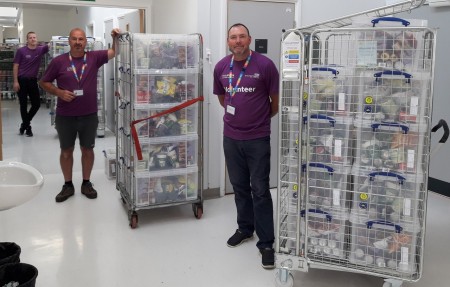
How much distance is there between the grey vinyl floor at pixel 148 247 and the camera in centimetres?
297

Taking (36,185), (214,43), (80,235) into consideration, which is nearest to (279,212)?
(36,185)

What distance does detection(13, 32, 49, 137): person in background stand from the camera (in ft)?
24.3

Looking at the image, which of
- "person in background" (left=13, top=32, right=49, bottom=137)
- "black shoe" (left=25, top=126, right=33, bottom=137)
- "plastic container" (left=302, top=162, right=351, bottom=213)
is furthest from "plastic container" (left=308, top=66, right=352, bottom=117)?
"black shoe" (left=25, top=126, right=33, bottom=137)

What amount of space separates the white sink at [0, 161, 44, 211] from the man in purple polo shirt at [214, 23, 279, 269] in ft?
4.40

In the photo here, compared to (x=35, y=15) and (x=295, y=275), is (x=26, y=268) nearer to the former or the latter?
(x=295, y=275)

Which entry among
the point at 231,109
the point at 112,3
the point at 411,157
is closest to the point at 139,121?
the point at 231,109

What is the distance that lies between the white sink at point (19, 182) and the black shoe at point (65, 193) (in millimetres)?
2012

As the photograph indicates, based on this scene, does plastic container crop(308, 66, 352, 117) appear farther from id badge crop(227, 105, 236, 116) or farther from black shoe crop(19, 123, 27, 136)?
black shoe crop(19, 123, 27, 136)

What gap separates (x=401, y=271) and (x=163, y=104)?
2215 millimetres

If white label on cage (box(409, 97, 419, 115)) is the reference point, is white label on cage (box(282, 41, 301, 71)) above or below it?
above

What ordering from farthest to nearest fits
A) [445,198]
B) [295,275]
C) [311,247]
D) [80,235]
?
[445,198] < [80,235] < [295,275] < [311,247]

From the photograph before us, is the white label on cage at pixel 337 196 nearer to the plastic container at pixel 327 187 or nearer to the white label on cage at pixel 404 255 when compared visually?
the plastic container at pixel 327 187

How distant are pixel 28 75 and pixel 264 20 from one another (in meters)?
4.81

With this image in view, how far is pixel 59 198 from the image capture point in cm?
443
